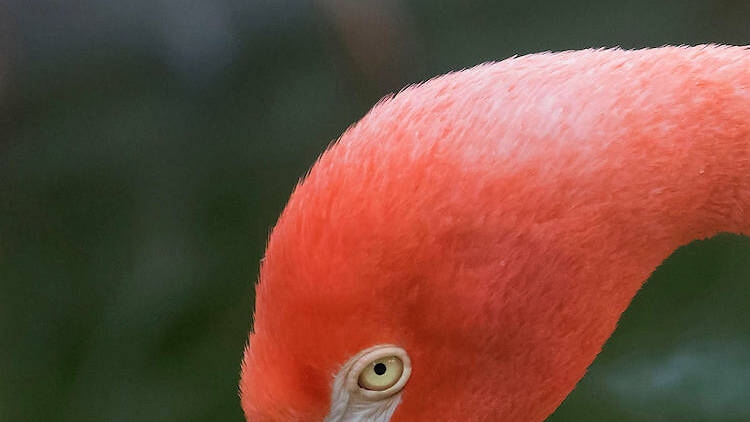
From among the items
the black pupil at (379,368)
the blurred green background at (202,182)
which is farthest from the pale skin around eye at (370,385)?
the blurred green background at (202,182)

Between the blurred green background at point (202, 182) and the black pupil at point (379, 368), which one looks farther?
the blurred green background at point (202, 182)

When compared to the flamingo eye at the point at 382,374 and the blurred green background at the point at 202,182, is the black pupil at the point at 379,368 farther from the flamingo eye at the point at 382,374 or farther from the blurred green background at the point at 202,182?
the blurred green background at the point at 202,182

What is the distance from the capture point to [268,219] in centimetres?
190

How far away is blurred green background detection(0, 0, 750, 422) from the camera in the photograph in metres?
1.63

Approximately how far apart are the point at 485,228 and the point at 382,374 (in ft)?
0.68

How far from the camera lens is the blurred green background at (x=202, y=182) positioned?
1.63m

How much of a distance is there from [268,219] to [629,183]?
1.28 meters

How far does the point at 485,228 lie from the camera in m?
0.72

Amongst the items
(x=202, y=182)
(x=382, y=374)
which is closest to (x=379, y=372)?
(x=382, y=374)

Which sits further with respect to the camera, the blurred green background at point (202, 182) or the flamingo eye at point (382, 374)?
the blurred green background at point (202, 182)

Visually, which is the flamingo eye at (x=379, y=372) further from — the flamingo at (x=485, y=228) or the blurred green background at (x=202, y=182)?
the blurred green background at (x=202, y=182)

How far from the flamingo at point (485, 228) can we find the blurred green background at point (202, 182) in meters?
0.97

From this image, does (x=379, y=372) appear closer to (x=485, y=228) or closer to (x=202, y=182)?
(x=485, y=228)

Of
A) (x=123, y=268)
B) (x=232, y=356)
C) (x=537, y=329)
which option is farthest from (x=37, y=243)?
(x=537, y=329)
